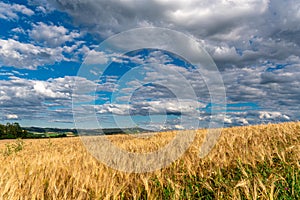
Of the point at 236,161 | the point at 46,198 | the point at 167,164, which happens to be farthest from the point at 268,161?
the point at 46,198

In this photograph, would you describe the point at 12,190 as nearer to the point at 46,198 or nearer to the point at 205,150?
the point at 46,198

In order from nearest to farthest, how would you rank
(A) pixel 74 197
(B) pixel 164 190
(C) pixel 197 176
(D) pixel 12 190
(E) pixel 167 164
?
(D) pixel 12 190 → (A) pixel 74 197 → (B) pixel 164 190 → (C) pixel 197 176 → (E) pixel 167 164

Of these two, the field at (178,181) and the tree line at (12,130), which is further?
the tree line at (12,130)

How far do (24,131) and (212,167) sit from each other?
88489 mm

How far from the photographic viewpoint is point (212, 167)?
4.53 m

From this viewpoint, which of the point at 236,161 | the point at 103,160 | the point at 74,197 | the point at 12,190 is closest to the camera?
the point at 12,190

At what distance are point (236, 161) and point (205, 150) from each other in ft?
3.71

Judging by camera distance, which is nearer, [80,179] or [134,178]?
[80,179]

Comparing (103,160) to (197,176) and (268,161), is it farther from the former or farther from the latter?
(268,161)

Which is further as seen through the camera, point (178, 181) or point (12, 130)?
point (12, 130)

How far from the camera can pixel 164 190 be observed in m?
3.56

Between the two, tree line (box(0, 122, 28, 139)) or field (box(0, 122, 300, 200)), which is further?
tree line (box(0, 122, 28, 139))

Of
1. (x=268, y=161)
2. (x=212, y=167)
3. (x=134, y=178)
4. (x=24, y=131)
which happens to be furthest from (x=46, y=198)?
(x=24, y=131)

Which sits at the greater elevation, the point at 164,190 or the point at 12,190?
the point at 12,190
